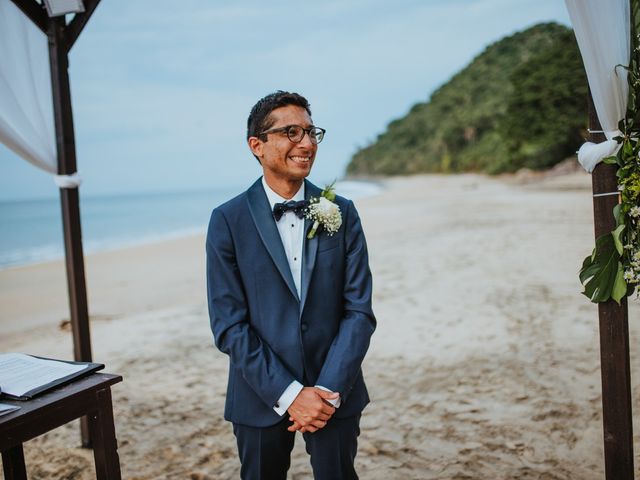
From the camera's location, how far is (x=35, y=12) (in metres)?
3.20

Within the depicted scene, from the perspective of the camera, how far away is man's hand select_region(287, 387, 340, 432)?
1897 millimetres

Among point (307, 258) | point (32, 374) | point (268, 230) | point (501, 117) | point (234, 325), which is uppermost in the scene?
point (501, 117)

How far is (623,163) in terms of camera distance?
2188 millimetres

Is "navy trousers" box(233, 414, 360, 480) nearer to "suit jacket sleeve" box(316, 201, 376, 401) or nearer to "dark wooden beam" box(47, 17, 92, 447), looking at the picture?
"suit jacket sleeve" box(316, 201, 376, 401)

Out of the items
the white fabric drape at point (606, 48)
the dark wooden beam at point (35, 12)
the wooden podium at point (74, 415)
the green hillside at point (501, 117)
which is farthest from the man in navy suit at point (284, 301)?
the green hillside at point (501, 117)

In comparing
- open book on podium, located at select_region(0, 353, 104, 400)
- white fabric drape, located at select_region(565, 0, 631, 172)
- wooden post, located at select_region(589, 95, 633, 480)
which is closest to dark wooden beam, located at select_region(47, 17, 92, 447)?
open book on podium, located at select_region(0, 353, 104, 400)

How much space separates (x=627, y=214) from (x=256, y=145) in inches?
59.9

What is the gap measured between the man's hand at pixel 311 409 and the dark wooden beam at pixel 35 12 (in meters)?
2.73

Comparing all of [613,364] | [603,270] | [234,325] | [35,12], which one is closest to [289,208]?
[234,325]

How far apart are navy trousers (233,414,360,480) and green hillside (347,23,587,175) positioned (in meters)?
26.3

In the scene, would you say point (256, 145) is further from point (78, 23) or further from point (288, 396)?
point (78, 23)

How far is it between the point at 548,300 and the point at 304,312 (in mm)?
4926

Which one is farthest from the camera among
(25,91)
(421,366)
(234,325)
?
(421,366)

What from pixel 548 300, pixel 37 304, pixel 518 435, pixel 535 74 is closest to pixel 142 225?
pixel 37 304
